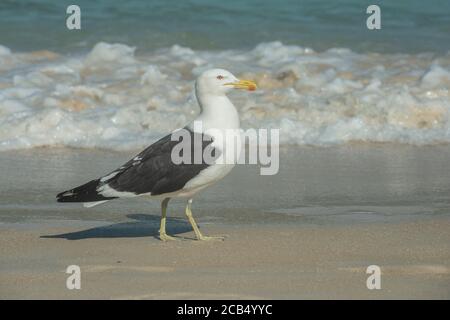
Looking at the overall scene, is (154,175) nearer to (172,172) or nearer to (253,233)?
(172,172)

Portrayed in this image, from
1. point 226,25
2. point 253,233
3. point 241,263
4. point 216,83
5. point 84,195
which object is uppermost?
point 226,25

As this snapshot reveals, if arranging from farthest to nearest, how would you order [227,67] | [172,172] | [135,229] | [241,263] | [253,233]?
[227,67] → [135,229] → [253,233] → [172,172] → [241,263]

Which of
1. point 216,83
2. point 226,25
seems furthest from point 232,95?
point 226,25

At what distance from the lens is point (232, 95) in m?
11.1

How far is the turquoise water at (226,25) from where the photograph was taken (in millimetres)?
14328

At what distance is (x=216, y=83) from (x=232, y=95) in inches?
177

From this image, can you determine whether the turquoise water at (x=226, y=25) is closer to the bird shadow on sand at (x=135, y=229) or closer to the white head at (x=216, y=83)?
the bird shadow on sand at (x=135, y=229)

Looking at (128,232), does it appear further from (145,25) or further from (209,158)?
(145,25)

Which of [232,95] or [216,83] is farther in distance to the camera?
[232,95]

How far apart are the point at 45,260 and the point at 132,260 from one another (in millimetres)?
512

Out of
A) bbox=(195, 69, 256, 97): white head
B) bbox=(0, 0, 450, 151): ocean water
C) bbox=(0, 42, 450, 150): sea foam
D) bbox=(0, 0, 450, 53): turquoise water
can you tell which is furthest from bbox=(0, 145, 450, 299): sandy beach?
bbox=(0, 0, 450, 53): turquoise water

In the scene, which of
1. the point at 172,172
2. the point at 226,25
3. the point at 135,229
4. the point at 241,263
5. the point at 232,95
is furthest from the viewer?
the point at 226,25

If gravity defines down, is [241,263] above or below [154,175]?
below

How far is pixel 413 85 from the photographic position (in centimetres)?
1156
